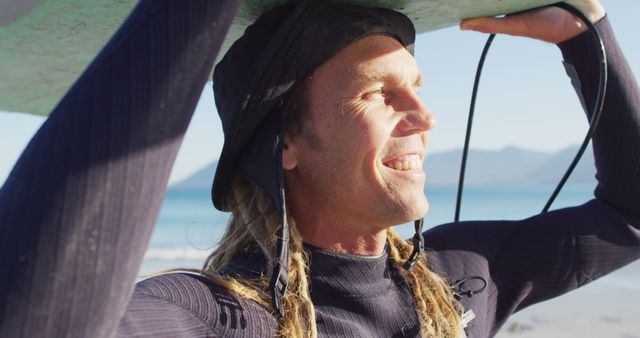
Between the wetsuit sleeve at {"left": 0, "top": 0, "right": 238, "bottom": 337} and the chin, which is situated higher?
the wetsuit sleeve at {"left": 0, "top": 0, "right": 238, "bottom": 337}

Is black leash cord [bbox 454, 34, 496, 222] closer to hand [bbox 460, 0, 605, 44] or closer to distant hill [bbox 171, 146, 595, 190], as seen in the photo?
hand [bbox 460, 0, 605, 44]

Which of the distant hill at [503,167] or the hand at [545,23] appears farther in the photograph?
the distant hill at [503,167]

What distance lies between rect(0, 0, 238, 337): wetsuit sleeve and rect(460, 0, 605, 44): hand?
4.61ft

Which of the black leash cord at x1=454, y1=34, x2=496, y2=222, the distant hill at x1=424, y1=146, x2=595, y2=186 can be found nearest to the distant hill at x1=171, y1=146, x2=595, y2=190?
the distant hill at x1=424, y1=146, x2=595, y2=186

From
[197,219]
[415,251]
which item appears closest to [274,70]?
[415,251]

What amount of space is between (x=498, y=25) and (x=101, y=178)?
1.71 metres

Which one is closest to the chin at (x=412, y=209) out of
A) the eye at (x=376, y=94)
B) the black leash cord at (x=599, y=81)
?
the eye at (x=376, y=94)

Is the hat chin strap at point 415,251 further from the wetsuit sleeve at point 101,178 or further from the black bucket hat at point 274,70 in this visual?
the wetsuit sleeve at point 101,178

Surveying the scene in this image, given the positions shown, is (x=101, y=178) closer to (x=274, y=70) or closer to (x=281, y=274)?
(x=281, y=274)

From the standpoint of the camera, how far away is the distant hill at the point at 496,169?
314 ft

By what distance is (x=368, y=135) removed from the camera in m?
2.14

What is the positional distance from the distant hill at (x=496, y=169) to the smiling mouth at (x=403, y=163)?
89106mm

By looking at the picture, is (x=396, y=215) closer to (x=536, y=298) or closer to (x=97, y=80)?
(x=536, y=298)

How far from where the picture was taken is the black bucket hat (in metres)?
2.01
